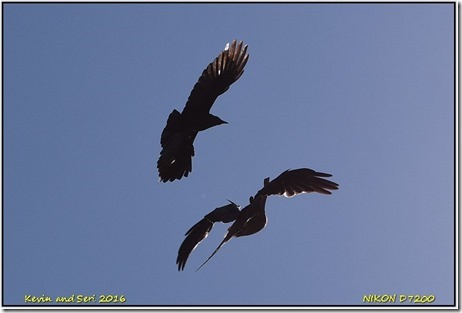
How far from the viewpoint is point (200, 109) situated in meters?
9.81

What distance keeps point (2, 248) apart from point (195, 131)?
2.84 metres

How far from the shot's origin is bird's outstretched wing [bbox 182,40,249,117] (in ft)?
32.3

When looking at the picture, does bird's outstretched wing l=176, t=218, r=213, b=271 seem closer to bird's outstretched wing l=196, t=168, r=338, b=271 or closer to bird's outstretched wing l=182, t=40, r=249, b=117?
bird's outstretched wing l=196, t=168, r=338, b=271

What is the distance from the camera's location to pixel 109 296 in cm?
866

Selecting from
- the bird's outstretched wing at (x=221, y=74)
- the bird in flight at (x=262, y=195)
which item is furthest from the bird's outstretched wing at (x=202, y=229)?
the bird's outstretched wing at (x=221, y=74)

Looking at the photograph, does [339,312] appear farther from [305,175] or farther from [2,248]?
[2,248]

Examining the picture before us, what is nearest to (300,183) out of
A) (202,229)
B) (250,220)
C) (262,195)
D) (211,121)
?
(262,195)

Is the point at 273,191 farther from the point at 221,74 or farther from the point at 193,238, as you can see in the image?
the point at 221,74

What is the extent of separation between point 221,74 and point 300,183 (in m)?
2.64

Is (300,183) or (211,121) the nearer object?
(300,183)

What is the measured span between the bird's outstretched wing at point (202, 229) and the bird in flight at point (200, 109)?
82.8 inches

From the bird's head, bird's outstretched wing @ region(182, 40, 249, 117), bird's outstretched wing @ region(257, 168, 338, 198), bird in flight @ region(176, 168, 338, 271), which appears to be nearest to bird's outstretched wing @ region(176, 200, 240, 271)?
bird in flight @ region(176, 168, 338, 271)

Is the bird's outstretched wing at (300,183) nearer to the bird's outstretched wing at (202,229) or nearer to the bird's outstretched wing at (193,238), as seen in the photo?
the bird's outstretched wing at (202,229)

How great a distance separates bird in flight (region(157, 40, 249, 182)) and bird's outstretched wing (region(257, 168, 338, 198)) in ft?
7.06
